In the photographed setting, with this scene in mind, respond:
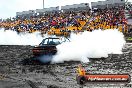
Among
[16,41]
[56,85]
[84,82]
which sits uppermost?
[84,82]

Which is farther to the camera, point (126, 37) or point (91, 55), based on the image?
point (126, 37)

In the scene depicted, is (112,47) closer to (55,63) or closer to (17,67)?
(55,63)

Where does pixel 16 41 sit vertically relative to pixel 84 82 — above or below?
below

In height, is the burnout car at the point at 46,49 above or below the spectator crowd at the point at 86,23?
above

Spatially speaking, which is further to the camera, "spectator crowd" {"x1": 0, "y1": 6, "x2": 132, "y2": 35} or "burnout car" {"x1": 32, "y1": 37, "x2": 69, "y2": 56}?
"spectator crowd" {"x1": 0, "y1": 6, "x2": 132, "y2": 35}

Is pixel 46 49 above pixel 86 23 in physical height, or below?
above

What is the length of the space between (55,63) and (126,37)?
73.6 feet

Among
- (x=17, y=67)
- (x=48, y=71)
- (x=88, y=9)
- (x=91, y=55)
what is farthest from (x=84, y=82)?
(x=88, y=9)

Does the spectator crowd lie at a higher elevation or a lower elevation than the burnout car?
lower

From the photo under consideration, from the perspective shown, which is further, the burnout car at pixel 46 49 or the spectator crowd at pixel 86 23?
the spectator crowd at pixel 86 23

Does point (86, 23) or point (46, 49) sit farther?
point (86, 23)

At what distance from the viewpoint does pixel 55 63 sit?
57.7 feet

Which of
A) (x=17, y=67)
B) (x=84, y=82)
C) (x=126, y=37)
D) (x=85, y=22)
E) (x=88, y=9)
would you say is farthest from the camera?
(x=88, y=9)

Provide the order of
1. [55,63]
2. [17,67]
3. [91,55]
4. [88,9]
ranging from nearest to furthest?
[17,67], [55,63], [91,55], [88,9]
